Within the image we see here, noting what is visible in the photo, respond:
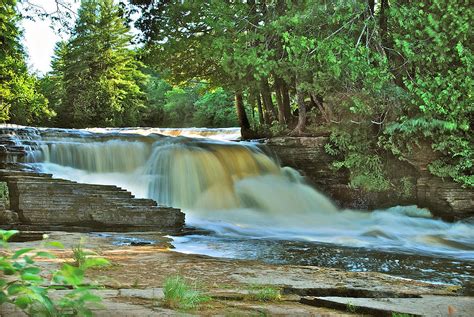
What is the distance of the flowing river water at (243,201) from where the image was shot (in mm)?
9461

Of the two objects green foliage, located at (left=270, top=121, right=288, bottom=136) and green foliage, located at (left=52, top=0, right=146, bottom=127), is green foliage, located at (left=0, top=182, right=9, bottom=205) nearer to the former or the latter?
green foliage, located at (left=270, top=121, right=288, bottom=136)

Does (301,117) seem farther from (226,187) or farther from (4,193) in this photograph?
(4,193)

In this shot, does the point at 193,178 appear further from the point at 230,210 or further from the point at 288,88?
the point at 288,88

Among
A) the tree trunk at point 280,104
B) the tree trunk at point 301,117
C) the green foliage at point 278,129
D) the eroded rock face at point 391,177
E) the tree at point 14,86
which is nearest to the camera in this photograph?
the eroded rock face at point 391,177

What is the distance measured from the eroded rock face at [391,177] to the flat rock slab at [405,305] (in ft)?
29.6

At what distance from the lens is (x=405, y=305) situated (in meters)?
4.50

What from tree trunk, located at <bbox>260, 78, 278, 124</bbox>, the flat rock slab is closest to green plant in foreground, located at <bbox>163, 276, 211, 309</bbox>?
the flat rock slab

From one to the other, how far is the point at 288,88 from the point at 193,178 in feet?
20.0

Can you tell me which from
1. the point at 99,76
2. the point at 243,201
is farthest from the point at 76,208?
the point at 99,76

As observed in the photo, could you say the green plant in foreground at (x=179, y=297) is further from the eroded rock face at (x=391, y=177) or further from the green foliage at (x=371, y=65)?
the eroded rock face at (x=391, y=177)

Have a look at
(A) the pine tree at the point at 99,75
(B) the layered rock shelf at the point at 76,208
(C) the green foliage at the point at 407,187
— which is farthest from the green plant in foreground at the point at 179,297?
(A) the pine tree at the point at 99,75

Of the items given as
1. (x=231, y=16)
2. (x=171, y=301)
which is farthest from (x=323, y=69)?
(x=171, y=301)

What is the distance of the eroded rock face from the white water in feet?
1.29

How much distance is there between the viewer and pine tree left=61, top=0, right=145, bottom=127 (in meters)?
A: 39.0
